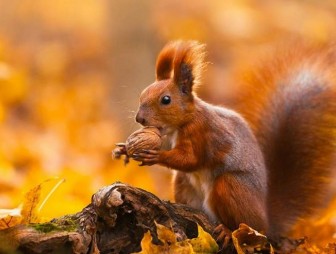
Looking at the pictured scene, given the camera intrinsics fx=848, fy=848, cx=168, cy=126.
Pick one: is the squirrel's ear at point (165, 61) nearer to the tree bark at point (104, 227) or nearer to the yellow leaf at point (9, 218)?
the tree bark at point (104, 227)

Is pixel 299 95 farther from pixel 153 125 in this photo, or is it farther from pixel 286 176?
pixel 153 125

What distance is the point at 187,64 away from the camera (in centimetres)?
261

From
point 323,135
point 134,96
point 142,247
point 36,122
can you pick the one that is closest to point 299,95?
point 323,135

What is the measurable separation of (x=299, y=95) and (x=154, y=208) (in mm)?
845

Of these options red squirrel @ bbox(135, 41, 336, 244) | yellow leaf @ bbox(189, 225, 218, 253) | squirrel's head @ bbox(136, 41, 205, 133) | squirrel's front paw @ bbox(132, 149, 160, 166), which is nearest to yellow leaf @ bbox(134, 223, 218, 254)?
yellow leaf @ bbox(189, 225, 218, 253)

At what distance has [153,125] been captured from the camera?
2.56 meters

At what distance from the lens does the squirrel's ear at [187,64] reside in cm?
260

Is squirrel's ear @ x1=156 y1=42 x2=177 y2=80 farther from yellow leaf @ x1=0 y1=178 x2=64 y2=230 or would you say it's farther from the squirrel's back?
yellow leaf @ x1=0 y1=178 x2=64 y2=230

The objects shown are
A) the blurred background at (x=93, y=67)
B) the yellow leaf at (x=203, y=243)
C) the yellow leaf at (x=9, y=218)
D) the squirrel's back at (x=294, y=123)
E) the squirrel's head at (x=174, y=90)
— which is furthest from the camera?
the blurred background at (x=93, y=67)

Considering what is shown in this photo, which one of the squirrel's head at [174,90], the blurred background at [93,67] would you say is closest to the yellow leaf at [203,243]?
the squirrel's head at [174,90]

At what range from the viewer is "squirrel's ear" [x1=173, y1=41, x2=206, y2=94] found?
2600 mm

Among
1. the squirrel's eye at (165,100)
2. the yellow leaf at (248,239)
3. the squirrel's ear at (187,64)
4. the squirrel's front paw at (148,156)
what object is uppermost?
the squirrel's ear at (187,64)

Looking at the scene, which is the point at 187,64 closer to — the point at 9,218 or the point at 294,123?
the point at 294,123

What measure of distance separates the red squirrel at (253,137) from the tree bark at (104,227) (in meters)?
0.16
